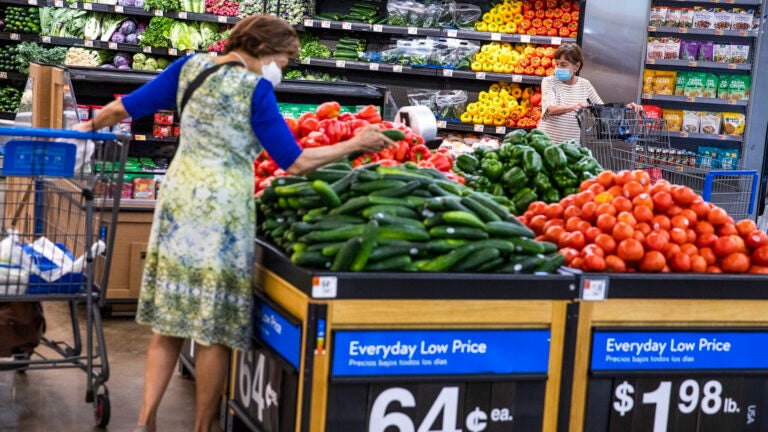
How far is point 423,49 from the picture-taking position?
911 centimetres

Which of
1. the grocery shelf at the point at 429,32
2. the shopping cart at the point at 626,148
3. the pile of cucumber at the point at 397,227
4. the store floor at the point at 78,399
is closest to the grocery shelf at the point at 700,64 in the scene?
the grocery shelf at the point at 429,32

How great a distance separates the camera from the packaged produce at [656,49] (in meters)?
9.30

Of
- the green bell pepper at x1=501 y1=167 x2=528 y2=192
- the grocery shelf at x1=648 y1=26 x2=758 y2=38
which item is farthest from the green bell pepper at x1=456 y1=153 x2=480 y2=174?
the grocery shelf at x1=648 y1=26 x2=758 y2=38

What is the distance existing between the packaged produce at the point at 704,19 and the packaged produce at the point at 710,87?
0.45 metres

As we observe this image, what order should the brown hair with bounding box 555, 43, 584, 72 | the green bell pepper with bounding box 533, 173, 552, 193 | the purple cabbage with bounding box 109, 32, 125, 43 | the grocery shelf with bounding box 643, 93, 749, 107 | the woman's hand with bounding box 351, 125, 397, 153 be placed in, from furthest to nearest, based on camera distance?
1. the purple cabbage with bounding box 109, 32, 125, 43
2. the grocery shelf with bounding box 643, 93, 749, 107
3. the brown hair with bounding box 555, 43, 584, 72
4. the green bell pepper with bounding box 533, 173, 552, 193
5. the woman's hand with bounding box 351, 125, 397, 153

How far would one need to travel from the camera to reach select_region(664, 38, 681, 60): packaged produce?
928 cm

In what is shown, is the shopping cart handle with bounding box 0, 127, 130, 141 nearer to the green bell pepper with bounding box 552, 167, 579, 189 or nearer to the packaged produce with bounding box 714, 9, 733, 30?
the green bell pepper with bounding box 552, 167, 579, 189

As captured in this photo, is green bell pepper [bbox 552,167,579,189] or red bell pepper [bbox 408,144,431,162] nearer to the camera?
red bell pepper [bbox 408,144,431,162]

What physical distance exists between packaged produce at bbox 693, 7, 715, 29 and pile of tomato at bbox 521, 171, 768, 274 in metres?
5.73

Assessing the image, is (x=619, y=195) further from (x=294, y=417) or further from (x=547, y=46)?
(x=547, y=46)

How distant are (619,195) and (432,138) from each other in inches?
50.2

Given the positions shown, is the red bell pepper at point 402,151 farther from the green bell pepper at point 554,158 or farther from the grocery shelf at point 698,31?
the grocery shelf at point 698,31

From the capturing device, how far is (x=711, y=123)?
368 inches

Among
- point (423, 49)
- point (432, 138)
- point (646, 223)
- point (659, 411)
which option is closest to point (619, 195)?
point (646, 223)
